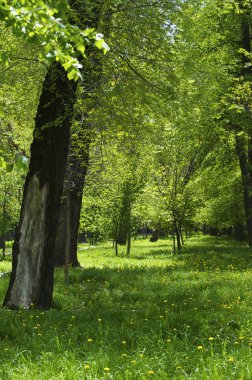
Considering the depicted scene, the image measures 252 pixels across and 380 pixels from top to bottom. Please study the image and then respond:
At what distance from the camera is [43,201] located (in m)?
7.70

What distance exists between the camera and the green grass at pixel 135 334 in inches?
178

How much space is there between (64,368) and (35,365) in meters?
0.33

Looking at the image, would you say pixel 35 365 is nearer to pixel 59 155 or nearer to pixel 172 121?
pixel 59 155

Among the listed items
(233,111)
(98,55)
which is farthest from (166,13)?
(233,111)

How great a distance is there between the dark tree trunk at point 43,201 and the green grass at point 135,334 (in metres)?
0.54

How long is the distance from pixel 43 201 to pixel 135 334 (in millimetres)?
3052

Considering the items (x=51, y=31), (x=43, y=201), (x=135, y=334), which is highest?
(x=51, y=31)

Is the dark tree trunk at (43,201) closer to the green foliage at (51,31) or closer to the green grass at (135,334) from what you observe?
the green grass at (135,334)

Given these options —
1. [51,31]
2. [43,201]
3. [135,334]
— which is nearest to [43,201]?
[43,201]

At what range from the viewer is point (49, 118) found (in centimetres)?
785

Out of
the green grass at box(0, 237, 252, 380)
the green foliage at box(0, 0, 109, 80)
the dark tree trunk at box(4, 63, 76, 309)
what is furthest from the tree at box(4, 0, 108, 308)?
the green foliage at box(0, 0, 109, 80)

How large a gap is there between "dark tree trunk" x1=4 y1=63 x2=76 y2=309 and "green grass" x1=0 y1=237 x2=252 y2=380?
0.54 m

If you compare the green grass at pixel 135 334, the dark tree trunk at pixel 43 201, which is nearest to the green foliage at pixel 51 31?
the green grass at pixel 135 334

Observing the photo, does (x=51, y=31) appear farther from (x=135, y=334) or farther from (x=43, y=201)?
(x=43, y=201)
